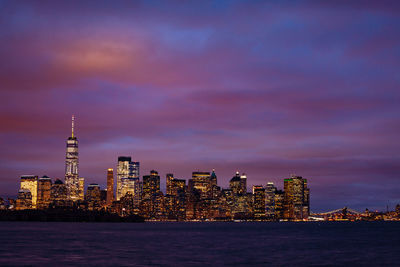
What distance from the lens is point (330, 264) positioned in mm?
86812

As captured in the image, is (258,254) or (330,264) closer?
(330,264)

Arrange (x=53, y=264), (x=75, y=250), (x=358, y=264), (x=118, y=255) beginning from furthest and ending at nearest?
(x=75, y=250), (x=118, y=255), (x=358, y=264), (x=53, y=264)

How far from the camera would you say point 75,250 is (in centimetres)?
10769

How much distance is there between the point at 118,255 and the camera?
9800 centimetres

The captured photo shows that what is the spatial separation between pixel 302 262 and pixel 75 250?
45.7 m

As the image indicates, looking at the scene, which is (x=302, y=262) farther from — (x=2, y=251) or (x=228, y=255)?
(x=2, y=251)

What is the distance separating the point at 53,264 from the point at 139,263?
12.9 m

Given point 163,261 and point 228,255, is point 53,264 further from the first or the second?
point 228,255

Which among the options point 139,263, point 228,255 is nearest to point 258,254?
point 228,255

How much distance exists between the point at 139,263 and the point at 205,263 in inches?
408

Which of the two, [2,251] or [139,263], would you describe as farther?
[2,251]

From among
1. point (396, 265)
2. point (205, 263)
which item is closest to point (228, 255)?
point (205, 263)

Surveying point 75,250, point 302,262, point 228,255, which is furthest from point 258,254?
point 75,250

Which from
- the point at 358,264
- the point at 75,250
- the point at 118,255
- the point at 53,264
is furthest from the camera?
the point at 75,250
